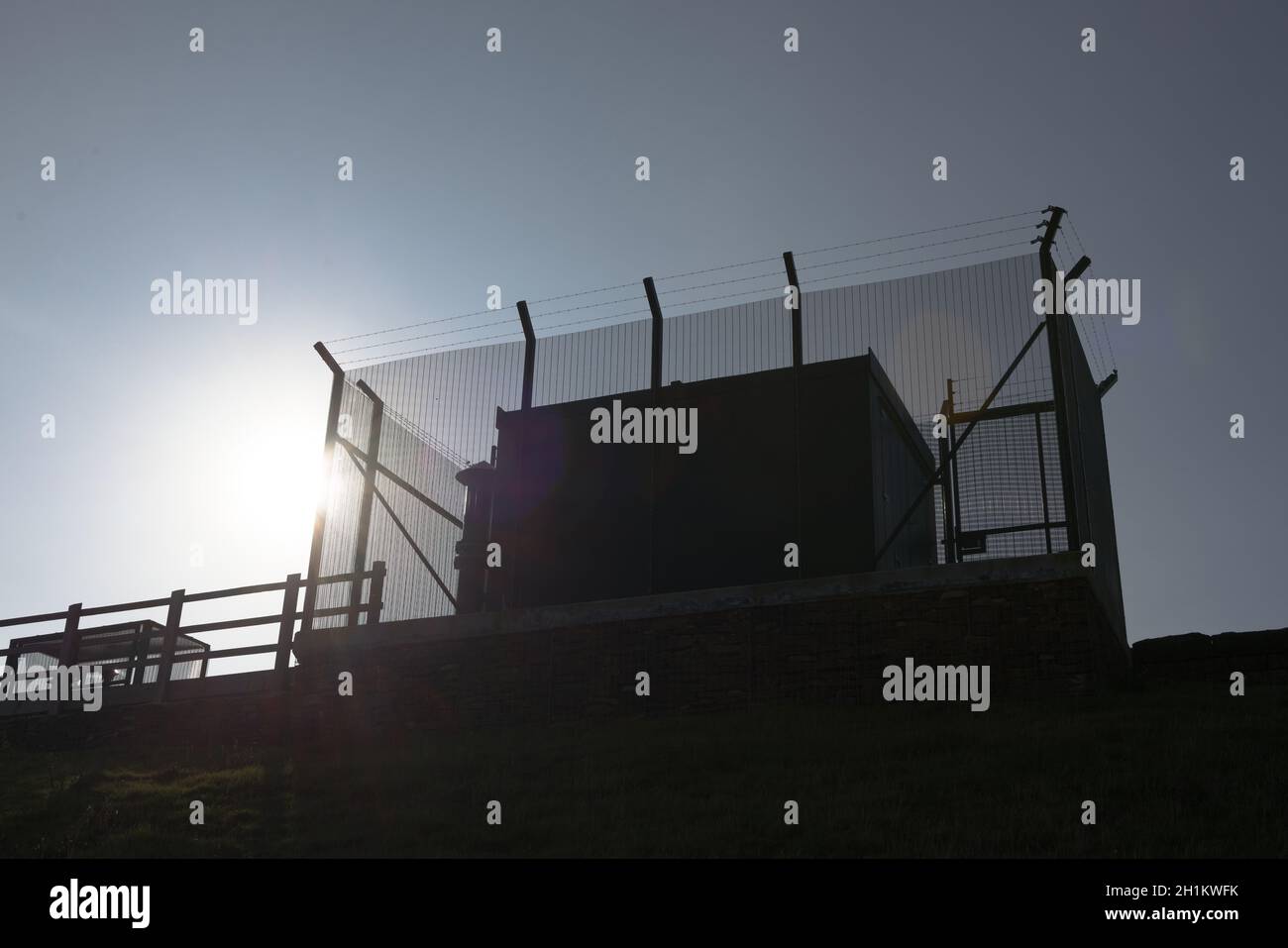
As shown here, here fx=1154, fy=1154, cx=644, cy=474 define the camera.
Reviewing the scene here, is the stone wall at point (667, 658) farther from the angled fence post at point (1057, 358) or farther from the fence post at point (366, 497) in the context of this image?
the angled fence post at point (1057, 358)

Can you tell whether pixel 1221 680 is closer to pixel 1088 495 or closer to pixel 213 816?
pixel 1088 495

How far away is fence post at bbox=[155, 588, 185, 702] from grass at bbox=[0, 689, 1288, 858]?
2963mm

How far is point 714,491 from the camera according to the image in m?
15.5

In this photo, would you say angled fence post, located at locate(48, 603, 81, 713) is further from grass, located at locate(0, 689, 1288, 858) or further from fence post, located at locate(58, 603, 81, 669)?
grass, located at locate(0, 689, 1288, 858)

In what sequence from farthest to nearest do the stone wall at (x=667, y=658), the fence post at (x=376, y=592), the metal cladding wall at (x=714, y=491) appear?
1. the fence post at (x=376, y=592)
2. the metal cladding wall at (x=714, y=491)
3. the stone wall at (x=667, y=658)

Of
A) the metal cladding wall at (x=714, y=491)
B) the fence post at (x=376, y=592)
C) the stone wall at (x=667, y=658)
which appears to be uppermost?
the metal cladding wall at (x=714, y=491)

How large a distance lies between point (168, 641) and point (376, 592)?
3.46 m

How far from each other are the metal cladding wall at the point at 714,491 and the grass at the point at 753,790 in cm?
270

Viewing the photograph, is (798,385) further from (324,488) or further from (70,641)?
(70,641)

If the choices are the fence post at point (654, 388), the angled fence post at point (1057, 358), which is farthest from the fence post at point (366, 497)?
the angled fence post at point (1057, 358)

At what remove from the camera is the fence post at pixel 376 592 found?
16.0 m
